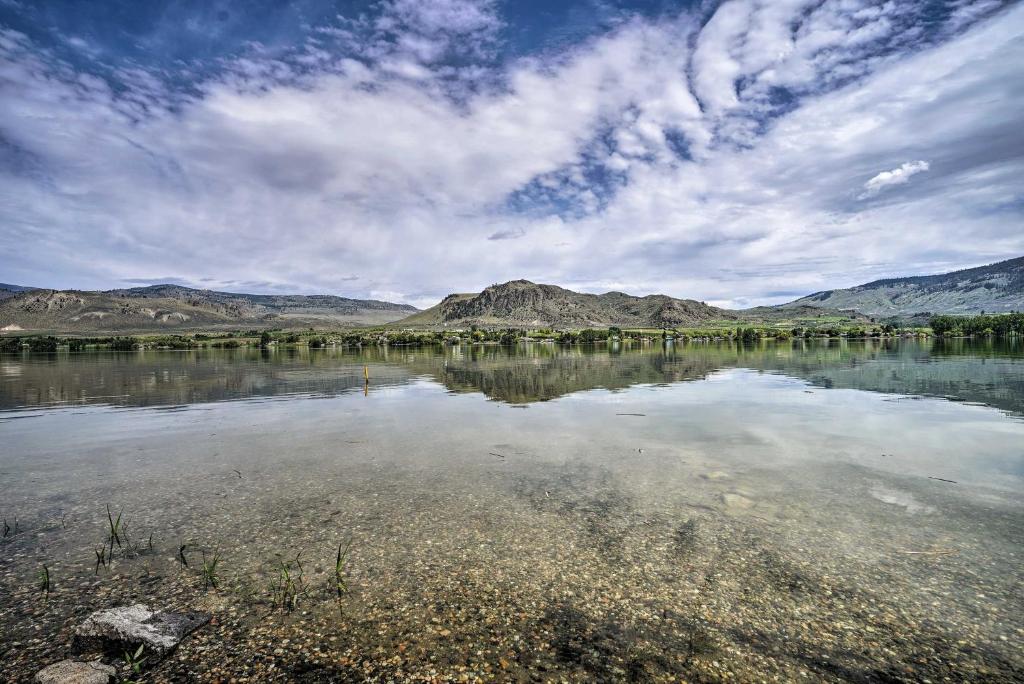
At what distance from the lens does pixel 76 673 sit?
8578mm

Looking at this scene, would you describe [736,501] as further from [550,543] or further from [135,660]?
[135,660]

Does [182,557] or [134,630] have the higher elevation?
[134,630]

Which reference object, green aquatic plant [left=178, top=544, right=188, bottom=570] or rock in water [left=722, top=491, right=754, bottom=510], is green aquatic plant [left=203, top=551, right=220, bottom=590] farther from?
rock in water [left=722, top=491, right=754, bottom=510]

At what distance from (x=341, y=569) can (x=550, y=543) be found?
6.06 m

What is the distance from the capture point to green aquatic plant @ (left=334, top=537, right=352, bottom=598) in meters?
12.2

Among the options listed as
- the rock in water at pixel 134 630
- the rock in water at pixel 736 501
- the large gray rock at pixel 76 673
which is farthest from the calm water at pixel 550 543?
the large gray rock at pixel 76 673

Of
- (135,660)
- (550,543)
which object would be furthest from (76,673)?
(550,543)

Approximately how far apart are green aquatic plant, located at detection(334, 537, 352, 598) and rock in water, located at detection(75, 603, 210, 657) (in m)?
2.85

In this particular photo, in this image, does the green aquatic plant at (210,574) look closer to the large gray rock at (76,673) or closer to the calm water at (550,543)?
the calm water at (550,543)

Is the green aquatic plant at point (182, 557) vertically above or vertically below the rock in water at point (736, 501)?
above

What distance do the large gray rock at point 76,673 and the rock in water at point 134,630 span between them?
624 mm

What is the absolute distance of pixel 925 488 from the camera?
19.8 metres

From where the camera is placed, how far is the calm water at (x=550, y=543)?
989 centimetres

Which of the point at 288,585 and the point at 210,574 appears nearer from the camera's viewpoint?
the point at 288,585
